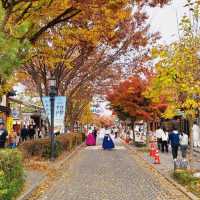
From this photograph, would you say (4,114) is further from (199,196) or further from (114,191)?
(199,196)

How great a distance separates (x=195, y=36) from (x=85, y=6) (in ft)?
12.4

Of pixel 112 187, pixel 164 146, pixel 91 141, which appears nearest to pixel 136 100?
pixel 164 146

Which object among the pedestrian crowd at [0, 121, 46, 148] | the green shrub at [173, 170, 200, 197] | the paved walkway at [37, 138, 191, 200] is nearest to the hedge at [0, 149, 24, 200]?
the paved walkway at [37, 138, 191, 200]

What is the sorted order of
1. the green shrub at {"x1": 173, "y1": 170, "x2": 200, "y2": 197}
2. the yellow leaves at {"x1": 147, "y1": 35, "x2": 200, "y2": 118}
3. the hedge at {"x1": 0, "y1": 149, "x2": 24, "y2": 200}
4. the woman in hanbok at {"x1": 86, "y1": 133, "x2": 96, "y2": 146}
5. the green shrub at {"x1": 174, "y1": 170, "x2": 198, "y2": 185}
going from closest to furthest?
the hedge at {"x1": 0, "y1": 149, "x2": 24, "y2": 200}, the green shrub at {"x1": 173, "y1": 170, "x2": 200, "y2": 197}, the green shrub at {"x1": 174, "y1": 170, "x2": 198, "y2": 185}, the yellow leaves at {"x1": 147, "y1": 35, "x2": 200, "y2": 118}, the woman in hanbok at {"x1": 86, "y1": 133, "x2": 96, "y2": 146}

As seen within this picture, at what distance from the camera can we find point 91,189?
14.5 meters

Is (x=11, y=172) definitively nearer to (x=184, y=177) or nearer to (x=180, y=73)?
(x=184, y=177)

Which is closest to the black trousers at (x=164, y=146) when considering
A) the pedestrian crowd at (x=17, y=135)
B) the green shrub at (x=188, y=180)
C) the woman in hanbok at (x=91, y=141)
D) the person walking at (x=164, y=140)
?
the person walking at (x=164, y=140)

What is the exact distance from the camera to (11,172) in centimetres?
1176

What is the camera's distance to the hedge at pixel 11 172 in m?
11.0

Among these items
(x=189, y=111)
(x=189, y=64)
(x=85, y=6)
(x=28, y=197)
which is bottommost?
(x=28, y=197)

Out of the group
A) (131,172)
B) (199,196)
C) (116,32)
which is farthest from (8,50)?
(116,32)

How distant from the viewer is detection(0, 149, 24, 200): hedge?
10995mm

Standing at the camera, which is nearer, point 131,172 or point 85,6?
point 85,6

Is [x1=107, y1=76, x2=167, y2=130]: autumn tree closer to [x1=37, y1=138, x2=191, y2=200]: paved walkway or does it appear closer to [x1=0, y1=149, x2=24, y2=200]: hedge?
[x1=37, y1=138, x2=191, y2=200]: paved walkway
